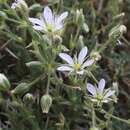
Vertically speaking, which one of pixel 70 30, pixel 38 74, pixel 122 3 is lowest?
pixel 38 74

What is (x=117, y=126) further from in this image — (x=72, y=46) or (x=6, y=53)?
(x=6, y=53)

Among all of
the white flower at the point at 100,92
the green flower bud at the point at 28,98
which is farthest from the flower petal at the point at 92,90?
the green flower bud at the point at 28,98

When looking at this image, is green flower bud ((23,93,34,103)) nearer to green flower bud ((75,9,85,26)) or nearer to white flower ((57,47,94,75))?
white flower ((57,47,94,75))

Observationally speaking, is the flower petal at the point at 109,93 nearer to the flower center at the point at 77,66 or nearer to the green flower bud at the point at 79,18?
the flower center at the point at 77,66

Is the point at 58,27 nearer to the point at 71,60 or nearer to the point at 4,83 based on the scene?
the point at 71,60

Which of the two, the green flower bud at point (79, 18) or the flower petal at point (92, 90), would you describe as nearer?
the flower petal at point (92, 90)

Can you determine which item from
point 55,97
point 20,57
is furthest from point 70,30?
point 55,97
